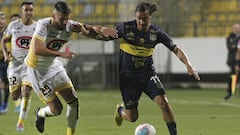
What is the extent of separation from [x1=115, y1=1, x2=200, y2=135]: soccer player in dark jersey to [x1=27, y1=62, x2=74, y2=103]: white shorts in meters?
1.03

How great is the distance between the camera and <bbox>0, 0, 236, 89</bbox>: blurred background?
102ft

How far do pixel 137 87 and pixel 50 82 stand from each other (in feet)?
4.89

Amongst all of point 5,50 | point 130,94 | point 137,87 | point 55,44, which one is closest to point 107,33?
point 55,44

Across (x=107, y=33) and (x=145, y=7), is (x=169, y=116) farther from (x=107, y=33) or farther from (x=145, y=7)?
(x=145, y=7)

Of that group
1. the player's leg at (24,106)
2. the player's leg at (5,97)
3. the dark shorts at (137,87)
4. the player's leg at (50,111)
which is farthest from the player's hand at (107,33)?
the player's leg at (5,97)

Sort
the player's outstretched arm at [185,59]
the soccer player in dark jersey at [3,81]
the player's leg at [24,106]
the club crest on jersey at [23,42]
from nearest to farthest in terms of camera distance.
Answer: the player's outstretched arm at [185,59] < the player's leg at [24,106] < the club crest on jersey at [23,42] < the soccer player in dark jersey at [3,81]

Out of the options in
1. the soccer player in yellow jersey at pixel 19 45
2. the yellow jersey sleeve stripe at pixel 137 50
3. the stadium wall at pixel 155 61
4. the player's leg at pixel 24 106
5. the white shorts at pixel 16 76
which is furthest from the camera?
Result: the stadium wall at pixel 155 61

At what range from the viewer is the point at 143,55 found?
11.9 meters

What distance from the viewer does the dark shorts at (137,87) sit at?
38.6 feet

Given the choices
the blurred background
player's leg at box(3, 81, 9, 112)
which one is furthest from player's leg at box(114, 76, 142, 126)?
the blurred background

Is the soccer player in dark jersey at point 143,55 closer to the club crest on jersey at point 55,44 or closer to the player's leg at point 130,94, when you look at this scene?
the player's leg at point 130,94

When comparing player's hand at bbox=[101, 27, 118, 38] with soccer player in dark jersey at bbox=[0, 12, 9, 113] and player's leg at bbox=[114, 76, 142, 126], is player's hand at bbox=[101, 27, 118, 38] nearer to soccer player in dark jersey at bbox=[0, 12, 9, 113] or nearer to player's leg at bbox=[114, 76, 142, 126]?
player's leg at bbox=[114, 76, 142, 126]

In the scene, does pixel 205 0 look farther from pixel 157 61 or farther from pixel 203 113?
pixel 203 113

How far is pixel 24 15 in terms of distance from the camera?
15727mm
